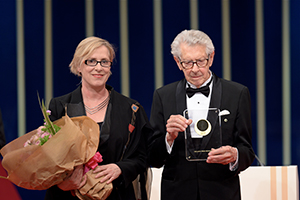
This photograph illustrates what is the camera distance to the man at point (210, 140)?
215 cm

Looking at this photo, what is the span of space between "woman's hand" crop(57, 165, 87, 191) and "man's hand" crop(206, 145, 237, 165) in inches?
25.0

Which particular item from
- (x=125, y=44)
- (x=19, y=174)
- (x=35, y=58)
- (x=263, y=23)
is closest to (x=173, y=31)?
(x=125, y=44)

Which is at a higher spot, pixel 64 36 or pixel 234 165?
pixel 64 36

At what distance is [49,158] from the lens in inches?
73.0

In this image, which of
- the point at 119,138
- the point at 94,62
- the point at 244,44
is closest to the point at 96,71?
the point at 94,62

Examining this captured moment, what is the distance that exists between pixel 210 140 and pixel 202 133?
2.2 inches

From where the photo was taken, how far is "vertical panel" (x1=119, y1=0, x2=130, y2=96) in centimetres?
394

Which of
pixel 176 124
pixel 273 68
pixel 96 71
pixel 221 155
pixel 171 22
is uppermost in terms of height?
pixel 171 22

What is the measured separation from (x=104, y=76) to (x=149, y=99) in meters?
1.66

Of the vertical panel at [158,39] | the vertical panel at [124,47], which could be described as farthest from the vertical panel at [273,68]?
the vertical panel at [124,47]

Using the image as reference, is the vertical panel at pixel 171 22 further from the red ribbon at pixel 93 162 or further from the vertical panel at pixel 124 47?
the red ribbon at pixel 93 162

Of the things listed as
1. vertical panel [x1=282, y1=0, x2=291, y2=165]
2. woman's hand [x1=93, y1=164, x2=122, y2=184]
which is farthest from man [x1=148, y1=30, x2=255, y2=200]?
vertical panel [x1=282, y1=0, x2=291, y2=165]

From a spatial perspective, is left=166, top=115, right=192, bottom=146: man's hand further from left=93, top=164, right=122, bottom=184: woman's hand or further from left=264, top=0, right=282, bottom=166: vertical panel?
left=264, top=0, right=282, bottom=166: vertical panel

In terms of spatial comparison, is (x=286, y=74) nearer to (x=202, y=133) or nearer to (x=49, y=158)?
(x=202, y=133)
